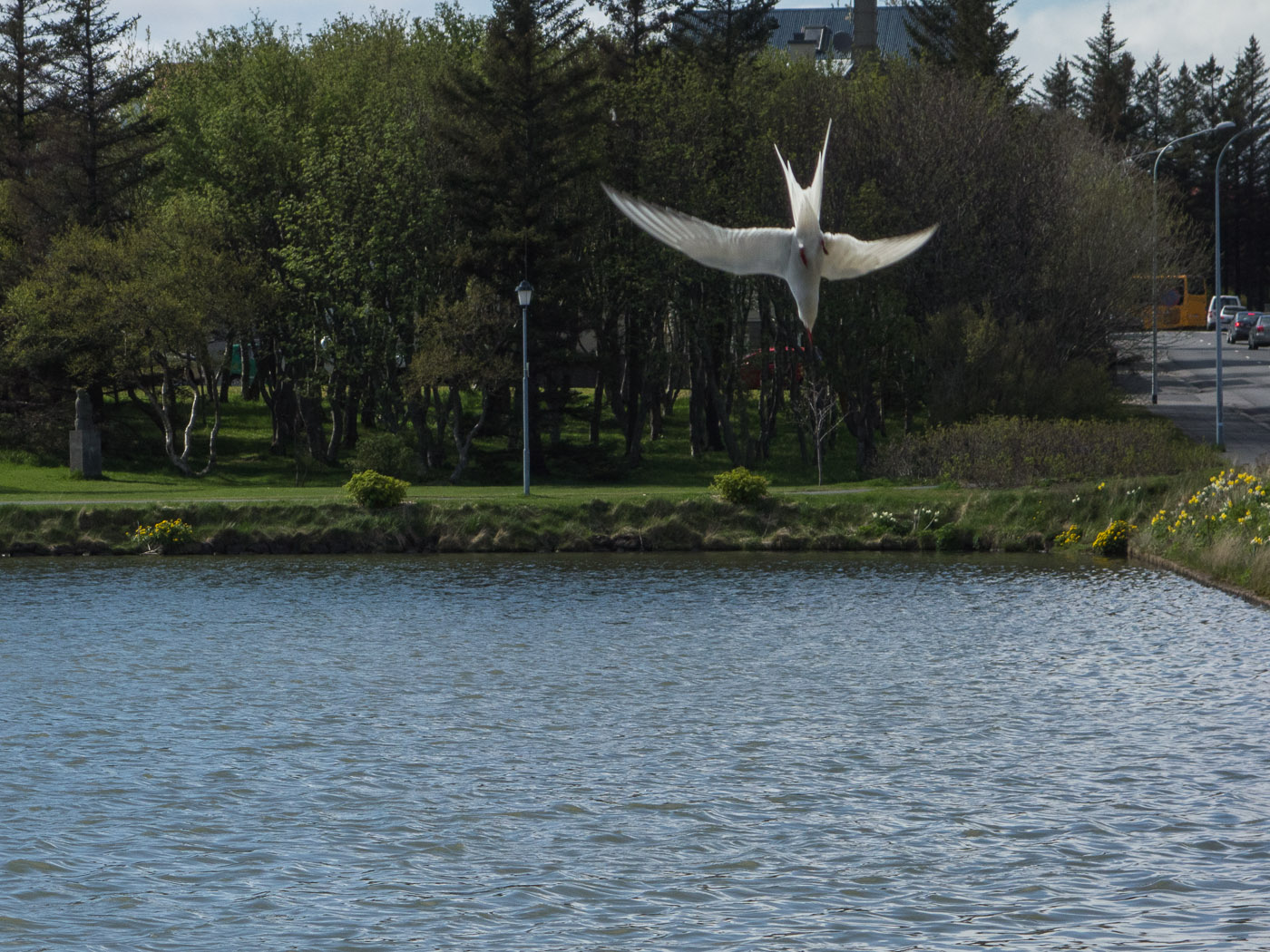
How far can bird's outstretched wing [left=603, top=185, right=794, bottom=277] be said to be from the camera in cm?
1645

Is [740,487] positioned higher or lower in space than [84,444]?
lower

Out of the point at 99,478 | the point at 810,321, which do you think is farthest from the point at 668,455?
the point at 810,321

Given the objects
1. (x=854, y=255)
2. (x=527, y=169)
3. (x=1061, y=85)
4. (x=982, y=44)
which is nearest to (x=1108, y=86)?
(x=1061, y=85)

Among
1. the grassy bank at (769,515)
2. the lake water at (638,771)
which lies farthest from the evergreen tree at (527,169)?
the lake water at (638,771)

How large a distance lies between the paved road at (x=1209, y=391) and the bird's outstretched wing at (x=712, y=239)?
65.1 ft

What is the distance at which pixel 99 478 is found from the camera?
1858 inches

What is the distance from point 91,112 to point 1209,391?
43.8 meters

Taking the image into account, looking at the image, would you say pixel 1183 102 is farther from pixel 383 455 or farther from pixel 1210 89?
pixel 383 455

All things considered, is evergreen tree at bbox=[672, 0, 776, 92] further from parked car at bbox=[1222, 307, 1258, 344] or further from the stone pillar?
parked car at bbox=[1222, 307, 1258, 344]

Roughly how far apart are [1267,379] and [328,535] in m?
46.0

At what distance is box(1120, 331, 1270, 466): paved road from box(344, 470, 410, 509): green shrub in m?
19.0

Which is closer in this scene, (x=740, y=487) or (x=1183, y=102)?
(x=740, y=487)

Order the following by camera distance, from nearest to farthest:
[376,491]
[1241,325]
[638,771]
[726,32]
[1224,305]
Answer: [638,771] → [376,491] → [726,32] → [1241,325] → [1224,305]

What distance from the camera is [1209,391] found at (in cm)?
6325
